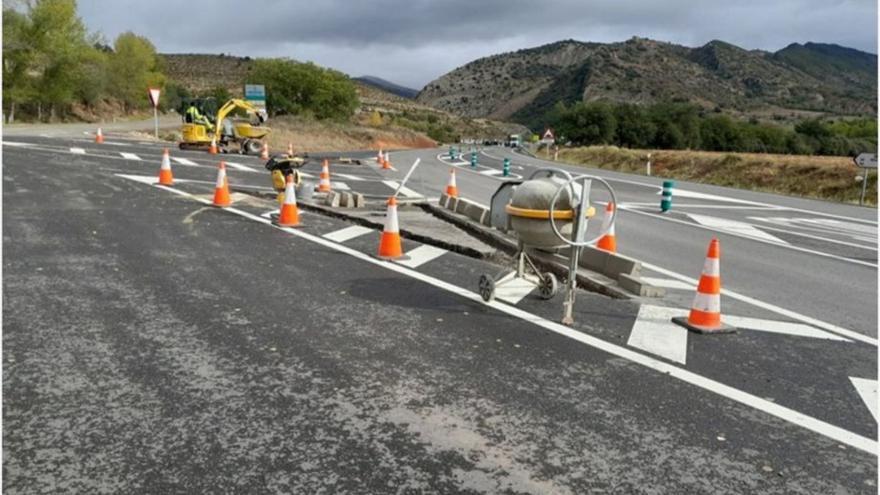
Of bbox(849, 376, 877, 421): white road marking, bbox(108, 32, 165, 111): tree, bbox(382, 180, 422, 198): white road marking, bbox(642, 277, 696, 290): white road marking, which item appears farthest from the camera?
bbox(108, 32, 165, 111): tree

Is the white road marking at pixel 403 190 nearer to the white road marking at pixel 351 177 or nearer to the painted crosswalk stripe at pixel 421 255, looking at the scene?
the white road marking at pixel 351 177

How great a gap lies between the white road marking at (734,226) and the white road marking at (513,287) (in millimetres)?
6781

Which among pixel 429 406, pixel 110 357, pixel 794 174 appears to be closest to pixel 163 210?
pixel 110 357

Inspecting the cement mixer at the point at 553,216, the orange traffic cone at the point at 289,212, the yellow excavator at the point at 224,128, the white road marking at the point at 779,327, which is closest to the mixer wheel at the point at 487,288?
the cement mixer at the point at 553,216

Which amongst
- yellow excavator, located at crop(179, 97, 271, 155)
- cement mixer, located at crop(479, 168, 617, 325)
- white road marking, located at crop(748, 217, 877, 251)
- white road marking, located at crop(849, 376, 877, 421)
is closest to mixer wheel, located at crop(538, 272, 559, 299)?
cement mixer, located at crop(479, 168, 617, 325)

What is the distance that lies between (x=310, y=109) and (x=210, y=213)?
199ft

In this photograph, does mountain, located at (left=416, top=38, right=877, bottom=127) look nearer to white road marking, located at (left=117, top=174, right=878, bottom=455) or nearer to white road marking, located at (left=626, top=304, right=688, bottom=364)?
white road marking, located at (left=626, top=304, right=688, bottom=364)

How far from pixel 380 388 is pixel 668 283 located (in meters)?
4.97

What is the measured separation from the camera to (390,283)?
7.28 metres

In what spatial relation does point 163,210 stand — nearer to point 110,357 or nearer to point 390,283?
point 390,283

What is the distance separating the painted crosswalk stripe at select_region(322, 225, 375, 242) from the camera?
9.90 meters

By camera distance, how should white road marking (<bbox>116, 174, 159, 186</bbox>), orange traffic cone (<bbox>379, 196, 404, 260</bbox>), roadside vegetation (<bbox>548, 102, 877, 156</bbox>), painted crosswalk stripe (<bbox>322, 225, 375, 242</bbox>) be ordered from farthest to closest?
roadside vegetation (<bbox>548, 102, 877, 156</bbox>) < white road marking (<bbox>116, 174, 159, 186</bbox>) < painted crosswalk stripe (<bbox>322, 225, 375, 242</bbox>) < orange traffic cone (<bbox>379, 196, 404, 260</bbox>)

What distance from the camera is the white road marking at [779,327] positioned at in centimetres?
611

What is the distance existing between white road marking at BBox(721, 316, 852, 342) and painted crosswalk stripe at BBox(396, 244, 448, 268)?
3561 mm
